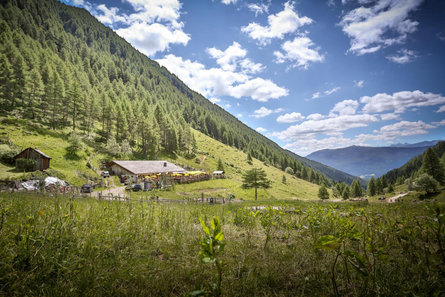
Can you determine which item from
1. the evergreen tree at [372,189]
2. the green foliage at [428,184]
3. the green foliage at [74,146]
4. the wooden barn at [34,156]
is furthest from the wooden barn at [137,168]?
the evergreen tree at [372,189]

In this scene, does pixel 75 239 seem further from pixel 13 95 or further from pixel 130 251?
pixel 13 95

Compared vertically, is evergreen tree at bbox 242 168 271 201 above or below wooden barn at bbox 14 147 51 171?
below

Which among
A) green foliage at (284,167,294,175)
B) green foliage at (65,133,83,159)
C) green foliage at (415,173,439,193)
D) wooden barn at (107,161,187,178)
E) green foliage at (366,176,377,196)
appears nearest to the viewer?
wooden barn at (107,161,187,178)

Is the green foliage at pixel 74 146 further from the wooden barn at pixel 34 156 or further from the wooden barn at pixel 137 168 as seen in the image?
the wooden barn at pixel 34 156

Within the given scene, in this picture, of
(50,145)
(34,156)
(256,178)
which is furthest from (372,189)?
(50,145)

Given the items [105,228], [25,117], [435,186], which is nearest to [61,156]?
[25,117]

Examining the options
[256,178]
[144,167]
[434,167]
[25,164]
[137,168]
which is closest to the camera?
[25,164]

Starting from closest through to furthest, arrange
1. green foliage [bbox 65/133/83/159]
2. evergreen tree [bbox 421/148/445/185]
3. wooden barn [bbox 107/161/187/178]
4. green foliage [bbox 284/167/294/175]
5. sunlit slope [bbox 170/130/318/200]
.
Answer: sunlit slope [bbox 170/130/318/200]
wooden barn [bbox 107/161/187/178]
green foliage [bbox 65/133/83/159]
evergreen tree [bbox 421/148/445/185]
green foliage [bbox 284/167/294/175]

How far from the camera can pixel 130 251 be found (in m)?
3.74

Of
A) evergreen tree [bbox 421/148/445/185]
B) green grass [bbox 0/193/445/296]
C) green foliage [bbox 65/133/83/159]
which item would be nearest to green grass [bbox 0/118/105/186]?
green foliage [bbox 65/133/83/159]

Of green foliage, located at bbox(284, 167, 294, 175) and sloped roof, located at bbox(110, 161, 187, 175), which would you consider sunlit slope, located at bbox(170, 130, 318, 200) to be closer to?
sloped roof, located at bbox(110, 161, 187, 175)

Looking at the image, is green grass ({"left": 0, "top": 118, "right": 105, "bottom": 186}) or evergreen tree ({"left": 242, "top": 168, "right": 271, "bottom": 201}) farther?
evergreen tree ({"left": 242, "top": 168, "right": 271, "bottom": 201})

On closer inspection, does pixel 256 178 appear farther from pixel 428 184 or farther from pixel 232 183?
pixel 428 184

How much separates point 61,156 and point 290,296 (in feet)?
171
